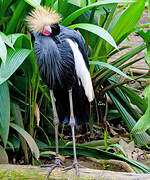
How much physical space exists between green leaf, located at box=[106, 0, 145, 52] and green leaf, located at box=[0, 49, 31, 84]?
0.94 metres

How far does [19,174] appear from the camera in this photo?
7.97 ft

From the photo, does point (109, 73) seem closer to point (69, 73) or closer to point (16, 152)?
point (69, 73)

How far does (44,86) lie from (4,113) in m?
0.57

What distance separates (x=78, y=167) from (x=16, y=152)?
79cm

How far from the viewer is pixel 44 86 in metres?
3.21

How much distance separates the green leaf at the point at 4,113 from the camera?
268cm

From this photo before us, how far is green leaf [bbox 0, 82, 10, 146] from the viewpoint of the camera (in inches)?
106

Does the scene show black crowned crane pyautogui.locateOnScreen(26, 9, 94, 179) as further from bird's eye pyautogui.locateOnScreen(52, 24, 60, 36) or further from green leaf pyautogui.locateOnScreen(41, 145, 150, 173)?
green leaf pyautogui.locateOnScreen(41, 145, 150, 173)

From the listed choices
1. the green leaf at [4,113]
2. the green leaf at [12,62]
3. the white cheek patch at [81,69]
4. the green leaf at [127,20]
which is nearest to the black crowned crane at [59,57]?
the white cheek patch at [81,69]

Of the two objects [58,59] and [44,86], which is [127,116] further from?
[58,59]

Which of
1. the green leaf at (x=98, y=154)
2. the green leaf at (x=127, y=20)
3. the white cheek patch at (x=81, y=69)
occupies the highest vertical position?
the green leaf at (x=127, y=20)

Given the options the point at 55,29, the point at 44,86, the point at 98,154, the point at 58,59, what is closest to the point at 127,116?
the point at 98,154

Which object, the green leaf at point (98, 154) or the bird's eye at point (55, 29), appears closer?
the bird's eye at point (55, 29)

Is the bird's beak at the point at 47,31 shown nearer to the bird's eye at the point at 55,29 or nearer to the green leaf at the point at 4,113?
the bird's eye at the point at 55,29
